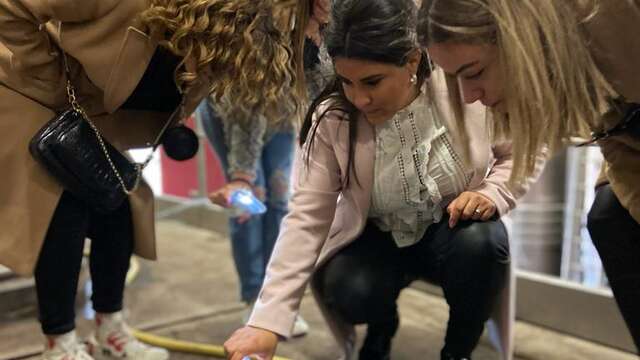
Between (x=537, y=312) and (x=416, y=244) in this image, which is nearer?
(x=416, y=244)

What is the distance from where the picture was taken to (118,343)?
3.71 feet

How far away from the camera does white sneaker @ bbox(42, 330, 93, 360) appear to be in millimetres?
1024

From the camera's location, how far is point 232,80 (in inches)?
39.0

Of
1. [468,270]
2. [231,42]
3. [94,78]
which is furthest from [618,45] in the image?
[94,78]

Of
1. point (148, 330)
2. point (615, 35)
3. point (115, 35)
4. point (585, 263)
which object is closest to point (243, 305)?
point (148, 330)

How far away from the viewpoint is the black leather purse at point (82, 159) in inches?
37.2

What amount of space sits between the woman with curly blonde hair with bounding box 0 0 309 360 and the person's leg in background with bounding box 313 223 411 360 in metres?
0.27

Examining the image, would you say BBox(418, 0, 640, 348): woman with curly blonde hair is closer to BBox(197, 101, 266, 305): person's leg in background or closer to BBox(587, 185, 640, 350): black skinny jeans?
BBox(587, 185, 640, 350): black skinny jeans

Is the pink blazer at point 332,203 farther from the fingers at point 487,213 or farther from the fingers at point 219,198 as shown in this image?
the fingers at point 219,198

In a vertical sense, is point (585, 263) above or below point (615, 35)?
below

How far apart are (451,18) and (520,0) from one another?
0.23 feet

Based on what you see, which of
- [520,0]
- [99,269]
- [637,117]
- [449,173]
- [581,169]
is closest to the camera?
[520,0]

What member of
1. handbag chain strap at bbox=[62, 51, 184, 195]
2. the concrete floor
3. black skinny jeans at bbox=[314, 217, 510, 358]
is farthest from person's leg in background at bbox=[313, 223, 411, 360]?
handbag chain strap at bbox=[62, 51, 184, 195]

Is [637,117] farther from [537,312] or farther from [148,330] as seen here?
[148,330]
